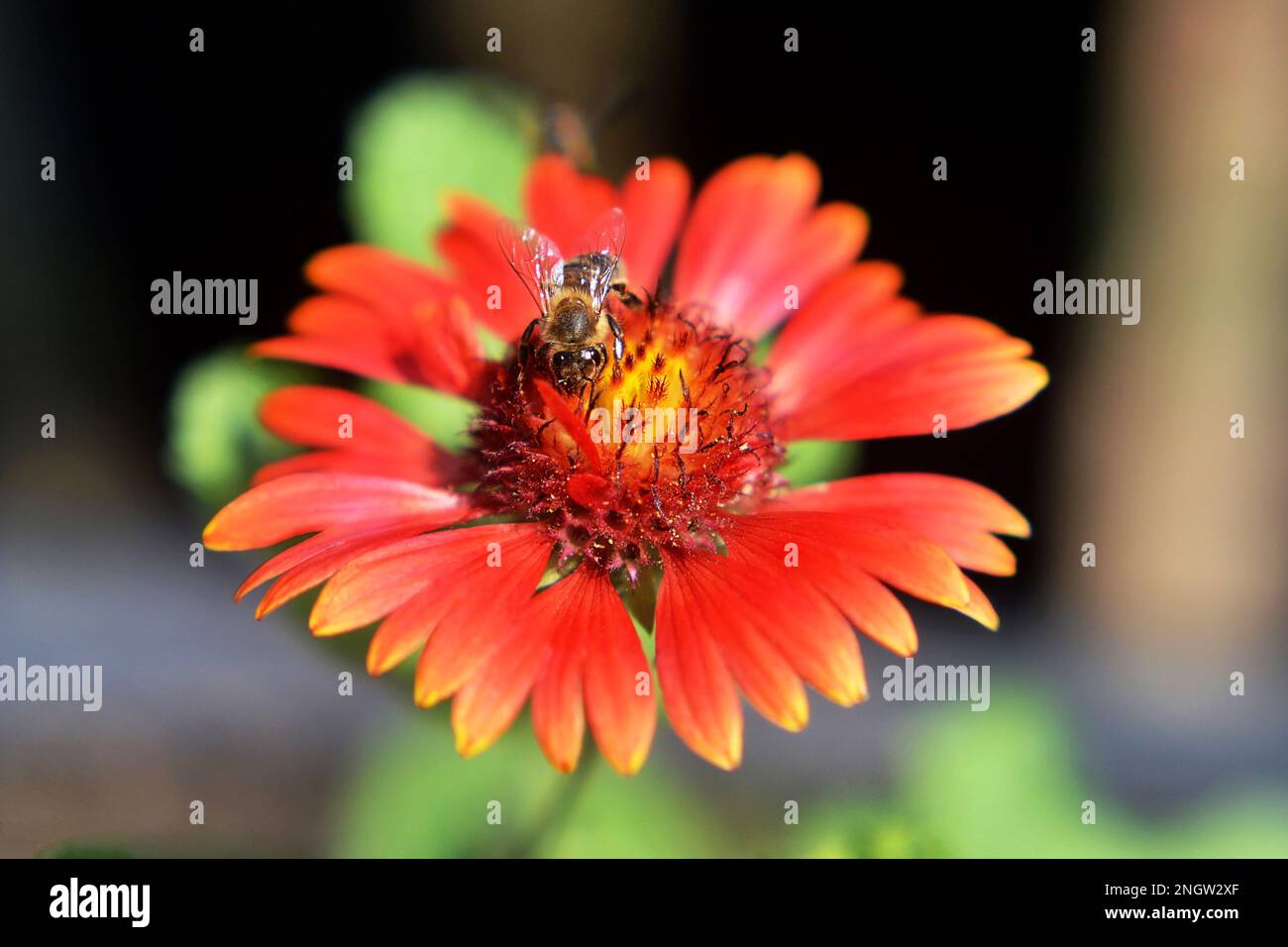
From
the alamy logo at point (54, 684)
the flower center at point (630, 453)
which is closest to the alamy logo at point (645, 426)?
the flower center at point (630, 453)

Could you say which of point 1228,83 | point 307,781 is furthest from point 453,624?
point 1228,83

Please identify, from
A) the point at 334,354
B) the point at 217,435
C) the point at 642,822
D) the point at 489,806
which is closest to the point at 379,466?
the point at 334,354

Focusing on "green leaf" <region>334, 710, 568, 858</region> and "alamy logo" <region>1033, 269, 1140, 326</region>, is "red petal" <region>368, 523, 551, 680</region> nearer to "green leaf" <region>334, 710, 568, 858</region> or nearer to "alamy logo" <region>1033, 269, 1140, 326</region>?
"green leaf" <region>334, 710, 568, 858</region>

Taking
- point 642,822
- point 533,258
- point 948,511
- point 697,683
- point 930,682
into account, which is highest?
point 533,258

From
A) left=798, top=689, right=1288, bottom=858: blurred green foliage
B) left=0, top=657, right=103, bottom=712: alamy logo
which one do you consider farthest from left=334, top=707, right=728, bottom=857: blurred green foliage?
left=0, top=657, right=103, bottom=712: alamy logo

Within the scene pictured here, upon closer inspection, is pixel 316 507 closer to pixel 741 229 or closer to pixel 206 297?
pixel 741 229
